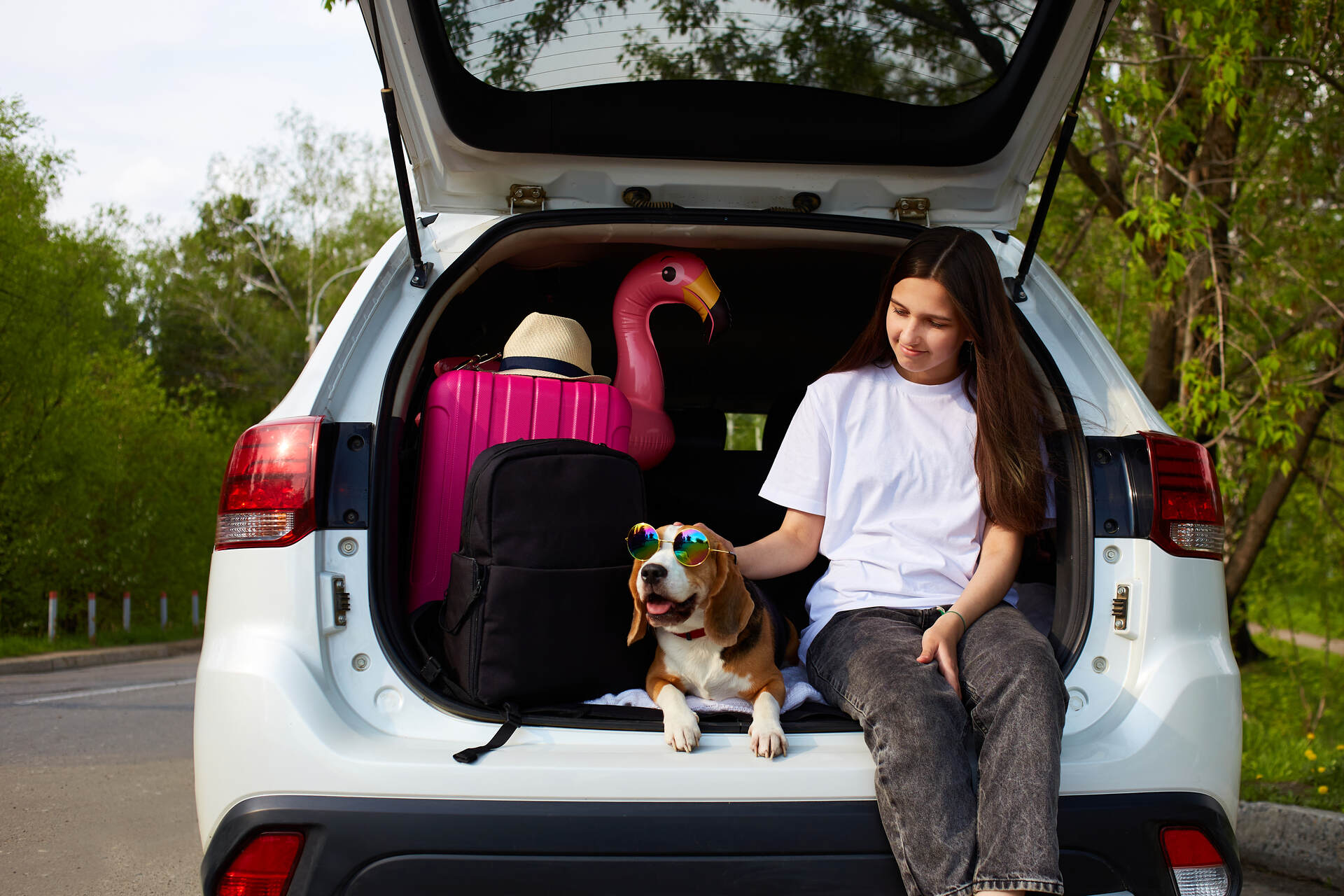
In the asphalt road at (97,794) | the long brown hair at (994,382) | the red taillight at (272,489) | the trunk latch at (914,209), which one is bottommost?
the asphalt road at (97,794)

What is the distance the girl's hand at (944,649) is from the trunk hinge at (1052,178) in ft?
2.75

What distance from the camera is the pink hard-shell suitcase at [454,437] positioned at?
2.47m

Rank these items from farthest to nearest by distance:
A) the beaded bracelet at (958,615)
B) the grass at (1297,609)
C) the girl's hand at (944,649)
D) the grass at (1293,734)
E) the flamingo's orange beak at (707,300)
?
the grass at (1297,609) → the grass at (1293,734) → the flamingo's orange beak at (707,300) → the beaded bracelet at (958,615) → the girl's hand at (944,649)

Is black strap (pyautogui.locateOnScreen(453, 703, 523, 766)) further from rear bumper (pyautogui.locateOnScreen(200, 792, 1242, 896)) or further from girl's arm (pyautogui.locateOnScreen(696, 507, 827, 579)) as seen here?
girl's arm (pyautogui.locateOnScreen(696, 507, 827, 579))

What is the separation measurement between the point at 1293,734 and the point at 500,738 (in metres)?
7.80

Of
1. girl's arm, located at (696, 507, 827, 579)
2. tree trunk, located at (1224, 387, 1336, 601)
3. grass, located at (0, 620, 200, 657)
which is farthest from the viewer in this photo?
grass, located at (0, 620, 200, 657)

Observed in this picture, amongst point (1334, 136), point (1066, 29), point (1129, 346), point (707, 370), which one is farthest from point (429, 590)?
point (1129, 346)

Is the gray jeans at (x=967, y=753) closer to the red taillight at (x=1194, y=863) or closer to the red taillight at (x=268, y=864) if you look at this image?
the red taillight at (x=1194, y=863)

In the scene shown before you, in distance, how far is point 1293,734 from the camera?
7.67m

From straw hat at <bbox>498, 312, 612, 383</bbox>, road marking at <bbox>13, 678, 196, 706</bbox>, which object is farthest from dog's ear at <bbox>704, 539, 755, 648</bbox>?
road marking at <bbox>13, 678, 196, 706</bbox>

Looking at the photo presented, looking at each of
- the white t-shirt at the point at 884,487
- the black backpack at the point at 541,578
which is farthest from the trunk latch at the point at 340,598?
the white t-shirt at the point at 884,487

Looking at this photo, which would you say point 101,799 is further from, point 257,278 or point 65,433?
point 257,278

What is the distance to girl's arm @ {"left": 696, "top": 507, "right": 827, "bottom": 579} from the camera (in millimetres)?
2421

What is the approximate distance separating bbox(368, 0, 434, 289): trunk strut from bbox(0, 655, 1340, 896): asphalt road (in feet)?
7.05
